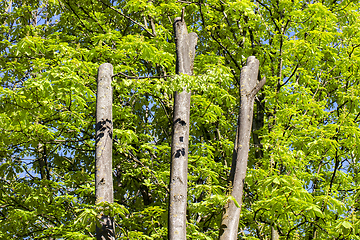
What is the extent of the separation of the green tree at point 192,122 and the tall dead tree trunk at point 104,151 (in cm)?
29

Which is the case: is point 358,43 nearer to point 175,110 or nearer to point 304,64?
point 304,64

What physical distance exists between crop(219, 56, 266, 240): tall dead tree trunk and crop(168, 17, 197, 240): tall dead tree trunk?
731mm

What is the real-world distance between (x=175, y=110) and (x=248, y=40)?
4.91 metres

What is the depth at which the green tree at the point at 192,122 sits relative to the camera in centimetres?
638

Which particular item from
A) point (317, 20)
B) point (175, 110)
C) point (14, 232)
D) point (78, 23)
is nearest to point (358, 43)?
point (317, 20)

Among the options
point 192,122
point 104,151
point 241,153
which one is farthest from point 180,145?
point 192,122

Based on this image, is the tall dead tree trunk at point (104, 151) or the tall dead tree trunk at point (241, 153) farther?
the tall dead tree trunk at point (241, 153)

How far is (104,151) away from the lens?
5.28 m

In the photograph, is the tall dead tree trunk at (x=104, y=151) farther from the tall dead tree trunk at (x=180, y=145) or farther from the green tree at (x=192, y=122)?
the tall dead tree trunk at (x=180, y=145)

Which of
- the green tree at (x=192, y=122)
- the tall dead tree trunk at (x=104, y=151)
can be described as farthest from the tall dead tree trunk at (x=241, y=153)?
the tall dead tree trunk at (x=104, y=151)

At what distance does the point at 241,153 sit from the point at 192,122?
11.2ft

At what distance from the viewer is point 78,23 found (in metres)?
9.86

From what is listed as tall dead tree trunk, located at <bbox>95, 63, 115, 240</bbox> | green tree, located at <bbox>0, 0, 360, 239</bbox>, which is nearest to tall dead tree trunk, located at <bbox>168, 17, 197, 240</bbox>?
green tree, located at <bbox>0, 0, 360, 239</bbox>

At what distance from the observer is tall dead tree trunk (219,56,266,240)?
5.26m
